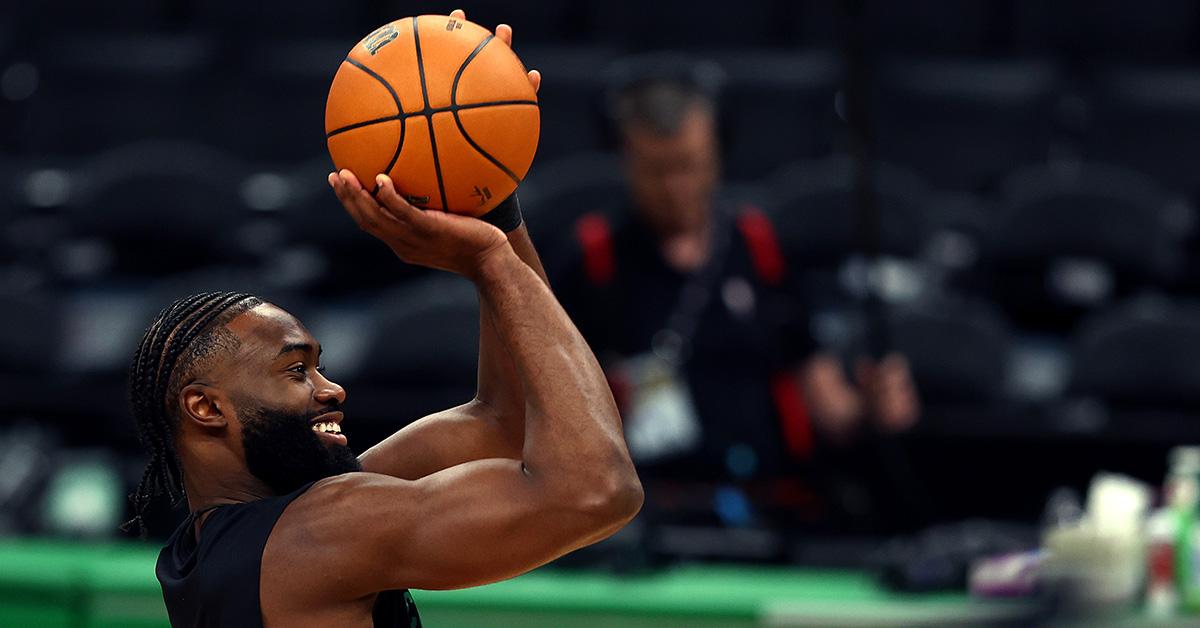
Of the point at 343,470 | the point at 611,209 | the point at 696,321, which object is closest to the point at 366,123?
the point at 343,470

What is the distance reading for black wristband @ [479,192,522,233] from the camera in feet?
9.16

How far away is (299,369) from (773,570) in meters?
2.09

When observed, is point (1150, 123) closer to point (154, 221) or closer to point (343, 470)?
point (154, 221)

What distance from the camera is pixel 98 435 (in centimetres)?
667

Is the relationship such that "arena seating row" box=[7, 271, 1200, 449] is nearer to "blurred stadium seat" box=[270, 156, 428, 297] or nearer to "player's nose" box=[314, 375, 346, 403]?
"blurred stadium seat" box=[270, 156, 428, 297]

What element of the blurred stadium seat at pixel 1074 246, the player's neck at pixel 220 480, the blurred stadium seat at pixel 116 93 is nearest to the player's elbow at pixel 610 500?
the player's neck at pixel 220 480

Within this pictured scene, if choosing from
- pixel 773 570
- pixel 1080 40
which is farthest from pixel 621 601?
pixel 1080 40

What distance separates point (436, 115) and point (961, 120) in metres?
6.09

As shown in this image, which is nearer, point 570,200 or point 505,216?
point 505,216

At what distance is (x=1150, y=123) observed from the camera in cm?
813

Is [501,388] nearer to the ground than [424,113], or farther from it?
nearer to the ground

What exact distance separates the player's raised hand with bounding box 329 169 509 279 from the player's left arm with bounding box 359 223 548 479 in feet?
1.35

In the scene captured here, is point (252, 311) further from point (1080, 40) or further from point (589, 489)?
point (1080, 40)

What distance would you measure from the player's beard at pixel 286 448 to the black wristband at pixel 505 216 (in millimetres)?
413
